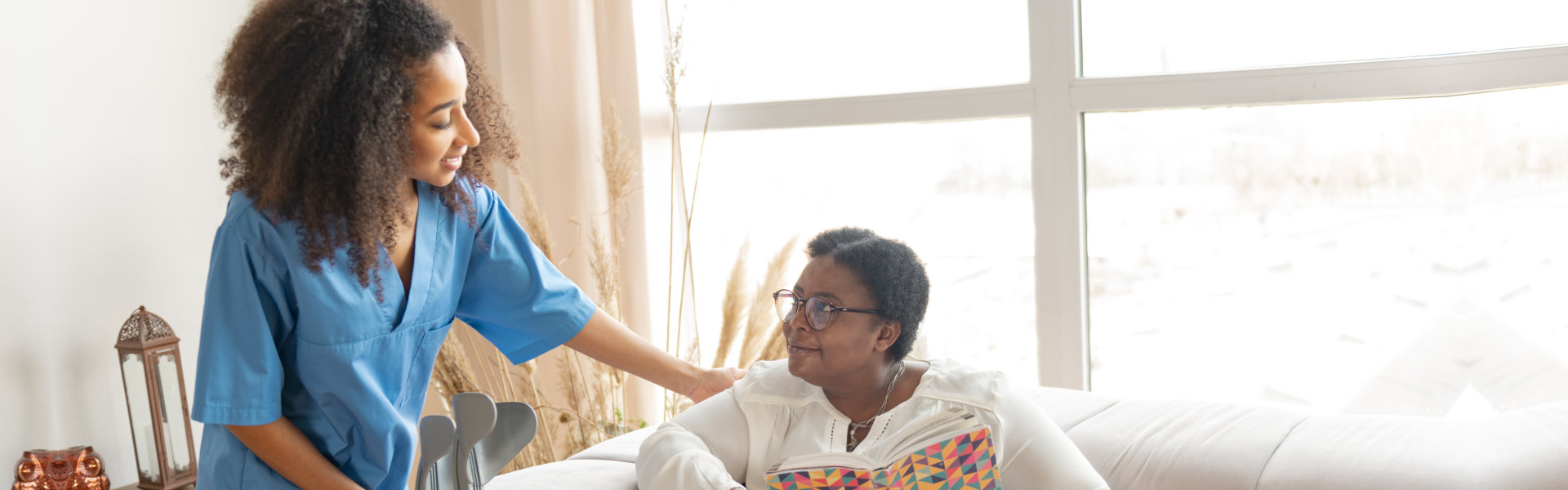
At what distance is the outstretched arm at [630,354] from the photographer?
1644 mm

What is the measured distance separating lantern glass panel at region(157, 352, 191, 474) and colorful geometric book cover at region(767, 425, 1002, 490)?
1.70 metres

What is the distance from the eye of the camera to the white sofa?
4.76 feet

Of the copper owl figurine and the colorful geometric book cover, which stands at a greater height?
the colorful geometric book cover

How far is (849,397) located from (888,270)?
0.66 feet

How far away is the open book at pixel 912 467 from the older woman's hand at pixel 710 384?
0.29m

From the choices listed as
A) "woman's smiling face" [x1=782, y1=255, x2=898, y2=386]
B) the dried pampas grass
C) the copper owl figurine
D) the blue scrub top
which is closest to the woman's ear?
"woman's smiling face" [x1=782, y1=255, x2=898, y2=386]

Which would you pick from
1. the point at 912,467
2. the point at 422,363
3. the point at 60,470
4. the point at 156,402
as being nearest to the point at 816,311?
the point at 912,467

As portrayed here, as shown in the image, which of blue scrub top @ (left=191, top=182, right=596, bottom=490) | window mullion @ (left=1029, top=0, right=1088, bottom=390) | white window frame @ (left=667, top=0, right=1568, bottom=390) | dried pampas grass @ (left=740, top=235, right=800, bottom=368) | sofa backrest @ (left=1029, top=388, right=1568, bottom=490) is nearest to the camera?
blue scrub top @ (left=191, top=182, right=596, bottom=490)

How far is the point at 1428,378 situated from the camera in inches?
90.7

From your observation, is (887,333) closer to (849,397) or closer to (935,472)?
(849,397)

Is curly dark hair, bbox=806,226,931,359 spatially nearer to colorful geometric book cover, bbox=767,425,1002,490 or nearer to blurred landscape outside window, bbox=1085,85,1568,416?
colorful geometric book cover, bbox=767,425,1002,490

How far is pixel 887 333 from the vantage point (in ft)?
5.21

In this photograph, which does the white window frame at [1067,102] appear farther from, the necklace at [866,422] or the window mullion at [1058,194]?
the necklace at [866,422]

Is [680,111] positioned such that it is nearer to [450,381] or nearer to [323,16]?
[450,381]
